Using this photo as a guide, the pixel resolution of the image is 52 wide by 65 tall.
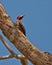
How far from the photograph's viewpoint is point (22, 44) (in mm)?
1322

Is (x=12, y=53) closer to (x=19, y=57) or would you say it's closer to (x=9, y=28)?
(x=19, y=57)

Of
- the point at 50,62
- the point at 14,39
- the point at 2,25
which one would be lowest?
the point at 50,62

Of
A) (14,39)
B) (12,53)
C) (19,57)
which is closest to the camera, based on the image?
(14,39)

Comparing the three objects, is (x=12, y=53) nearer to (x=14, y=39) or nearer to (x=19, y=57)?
(x=19, y=57)

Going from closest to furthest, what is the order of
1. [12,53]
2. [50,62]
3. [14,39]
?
[50,62] < [14,39] < [12,53]

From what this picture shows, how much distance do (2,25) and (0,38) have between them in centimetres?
68

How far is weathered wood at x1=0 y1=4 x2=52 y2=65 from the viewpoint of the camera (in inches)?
50.0

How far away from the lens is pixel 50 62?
4.10ft

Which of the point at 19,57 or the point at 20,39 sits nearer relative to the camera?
the point at 20,39

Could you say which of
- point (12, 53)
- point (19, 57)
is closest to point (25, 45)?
point (12, 53)

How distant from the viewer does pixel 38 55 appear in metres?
1.28

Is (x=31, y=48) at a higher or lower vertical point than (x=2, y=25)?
lower

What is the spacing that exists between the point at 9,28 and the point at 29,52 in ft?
0.91

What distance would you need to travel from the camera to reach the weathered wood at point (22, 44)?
127 cm
